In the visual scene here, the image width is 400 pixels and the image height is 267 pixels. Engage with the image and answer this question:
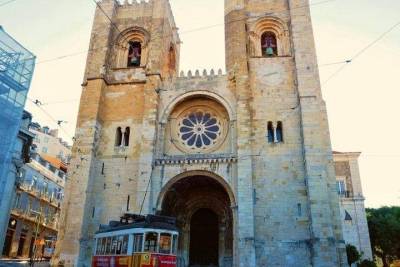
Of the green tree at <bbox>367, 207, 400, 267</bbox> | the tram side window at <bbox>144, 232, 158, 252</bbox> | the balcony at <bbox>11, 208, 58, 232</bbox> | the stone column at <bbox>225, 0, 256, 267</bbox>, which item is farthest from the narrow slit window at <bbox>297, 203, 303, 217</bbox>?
the balcony at <bbox>11, 208, 58, 232</bbox>

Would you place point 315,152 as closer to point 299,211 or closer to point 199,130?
point 299,211

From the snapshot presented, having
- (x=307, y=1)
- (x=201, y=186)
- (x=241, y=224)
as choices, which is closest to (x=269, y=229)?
(x=241, y=224)

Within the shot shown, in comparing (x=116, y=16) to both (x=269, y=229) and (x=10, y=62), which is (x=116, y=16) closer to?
(x=10, y=62)

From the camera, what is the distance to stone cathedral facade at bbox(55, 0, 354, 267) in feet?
48.3

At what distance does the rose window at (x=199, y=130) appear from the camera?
17500 mm

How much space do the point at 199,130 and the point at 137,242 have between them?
839 centimetres

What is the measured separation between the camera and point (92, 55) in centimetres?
1950

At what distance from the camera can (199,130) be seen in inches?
703

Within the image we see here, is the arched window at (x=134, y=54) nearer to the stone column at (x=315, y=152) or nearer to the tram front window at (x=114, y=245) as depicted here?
the stone column at (x=315, y=152)

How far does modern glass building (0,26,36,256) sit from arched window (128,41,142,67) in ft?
24.4

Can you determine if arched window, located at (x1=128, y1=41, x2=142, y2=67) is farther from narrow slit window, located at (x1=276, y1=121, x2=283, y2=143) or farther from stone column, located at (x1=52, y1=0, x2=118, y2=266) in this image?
narrow slit window, located at (x1=276, y1=121, x2=283, y2=143)

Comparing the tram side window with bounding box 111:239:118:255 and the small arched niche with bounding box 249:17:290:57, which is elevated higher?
the small arched niche with bounding box 249:17:290:57

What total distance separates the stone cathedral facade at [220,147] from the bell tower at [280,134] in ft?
0.16

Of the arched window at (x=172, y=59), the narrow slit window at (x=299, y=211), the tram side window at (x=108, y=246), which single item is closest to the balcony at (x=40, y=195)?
the arched window at (x=172, y=59)
